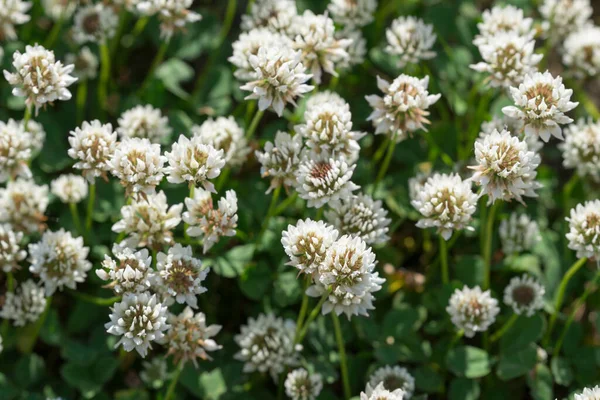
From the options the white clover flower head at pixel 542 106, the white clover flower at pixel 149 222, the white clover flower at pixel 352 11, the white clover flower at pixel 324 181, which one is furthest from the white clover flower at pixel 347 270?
the white clover flower at pixel 352 11

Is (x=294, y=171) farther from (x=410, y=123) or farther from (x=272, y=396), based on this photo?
(x=272, y=396)

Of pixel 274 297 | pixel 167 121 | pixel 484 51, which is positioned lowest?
pixel 274 297

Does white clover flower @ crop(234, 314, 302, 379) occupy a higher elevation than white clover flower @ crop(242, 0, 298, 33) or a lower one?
→ lower

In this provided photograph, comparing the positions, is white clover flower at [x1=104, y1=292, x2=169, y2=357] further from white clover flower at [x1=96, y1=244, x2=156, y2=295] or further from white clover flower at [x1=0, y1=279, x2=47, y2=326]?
white clover flower at [x1=0, y1=279, x2=47, y2=326]

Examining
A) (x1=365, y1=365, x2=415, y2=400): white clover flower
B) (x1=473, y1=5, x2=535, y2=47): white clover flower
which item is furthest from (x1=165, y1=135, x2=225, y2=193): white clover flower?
(x1=473, y1=5, x2=535, y2=47): white clover flower

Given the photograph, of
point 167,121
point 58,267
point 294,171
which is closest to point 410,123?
point 294,171

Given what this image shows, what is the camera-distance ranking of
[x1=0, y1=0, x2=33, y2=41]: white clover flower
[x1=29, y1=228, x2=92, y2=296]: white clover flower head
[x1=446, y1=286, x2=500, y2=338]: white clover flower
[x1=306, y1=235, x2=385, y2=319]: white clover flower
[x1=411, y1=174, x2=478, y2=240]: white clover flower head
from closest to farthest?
[x1=306, y1=235, x2=385, y2=319]: white clover flower
[x1=411, y1=174, x2=478, y2=240]: white clover flower head
[x1=29, y1=228, x2=92, y2=296]: white clover flower head
[x1=446, y1=286, x2=500, y2=338]: white clover flower
[x1=0, y1=0, x2=33, y2=41]: white clover flower

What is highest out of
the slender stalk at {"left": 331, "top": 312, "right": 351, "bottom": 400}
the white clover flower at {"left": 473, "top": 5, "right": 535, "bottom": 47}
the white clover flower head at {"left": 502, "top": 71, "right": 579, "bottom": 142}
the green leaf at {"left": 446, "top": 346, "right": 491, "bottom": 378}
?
the white clover flower at {"left": 473, "top": 5, "right": 535, "bottom": 47}
